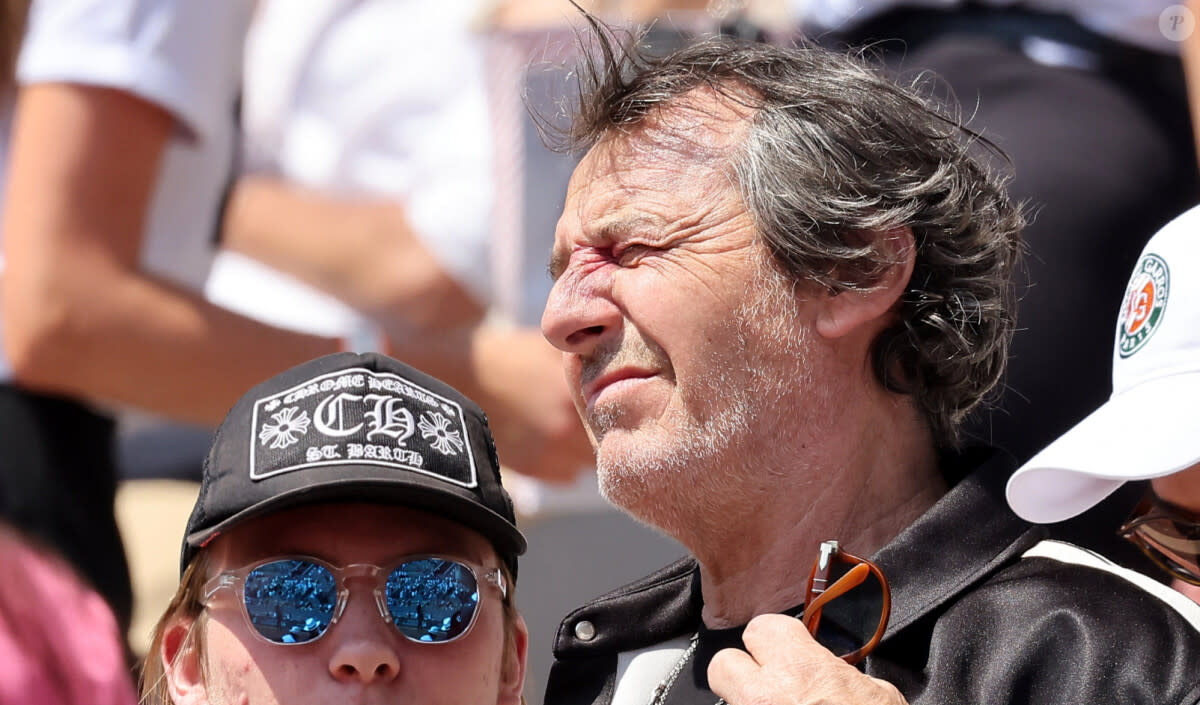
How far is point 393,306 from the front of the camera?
13.1 ft

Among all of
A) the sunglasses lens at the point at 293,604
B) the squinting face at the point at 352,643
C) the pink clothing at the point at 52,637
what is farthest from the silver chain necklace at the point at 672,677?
the pink clothing at the point at 52,637

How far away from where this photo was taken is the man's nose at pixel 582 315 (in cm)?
243

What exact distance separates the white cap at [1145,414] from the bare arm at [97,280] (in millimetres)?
1881

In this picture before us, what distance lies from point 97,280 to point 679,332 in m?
1.51

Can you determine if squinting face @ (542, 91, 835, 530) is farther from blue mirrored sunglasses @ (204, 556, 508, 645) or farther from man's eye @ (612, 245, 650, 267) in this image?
blue mirrored sunglasses @ (204, 556, 508, 645)

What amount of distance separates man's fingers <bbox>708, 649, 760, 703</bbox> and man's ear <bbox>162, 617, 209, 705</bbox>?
1.96 ft

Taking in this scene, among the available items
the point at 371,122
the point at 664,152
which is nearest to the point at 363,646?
the point at 664,152

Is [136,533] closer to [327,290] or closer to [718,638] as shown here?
[327,290]

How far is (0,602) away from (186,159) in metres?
1.03

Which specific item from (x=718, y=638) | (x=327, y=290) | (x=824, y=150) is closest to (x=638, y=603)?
(x=718, y=638)

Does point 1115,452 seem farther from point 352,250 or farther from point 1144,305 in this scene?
point 352,250

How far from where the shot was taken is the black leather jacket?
6.58 ft

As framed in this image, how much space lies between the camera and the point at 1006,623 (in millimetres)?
2119

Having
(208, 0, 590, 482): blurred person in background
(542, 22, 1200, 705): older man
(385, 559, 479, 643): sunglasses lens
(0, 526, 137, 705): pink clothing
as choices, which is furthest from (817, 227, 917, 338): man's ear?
(0, 526, 137, 705): pink clothing
